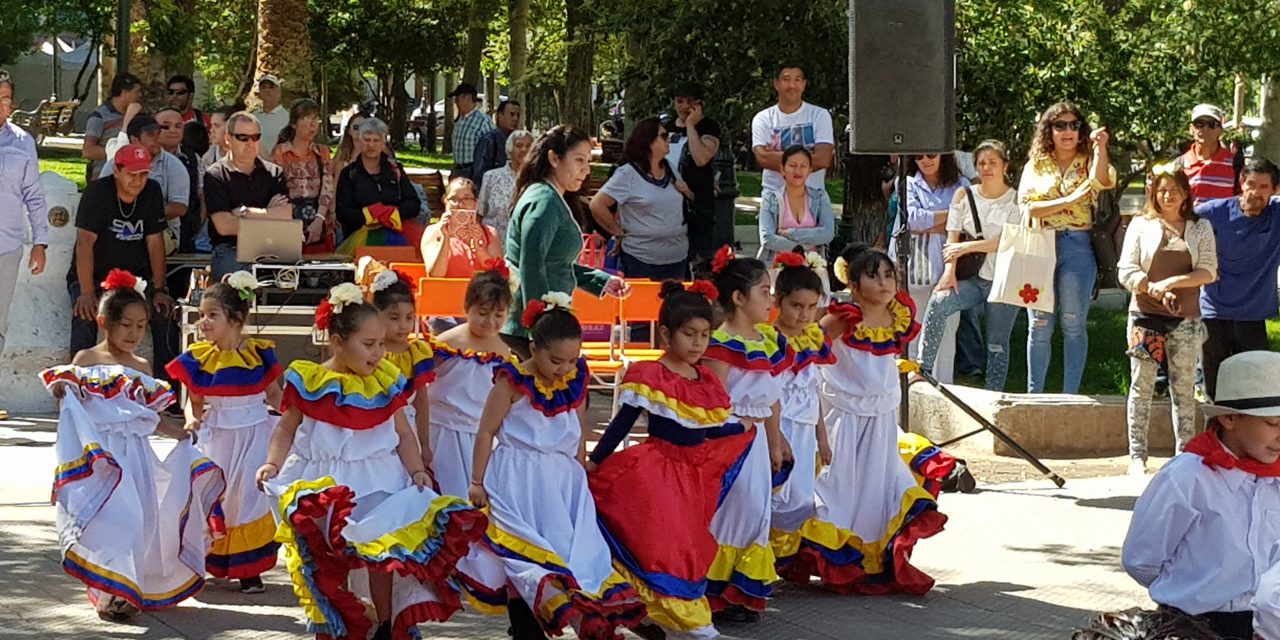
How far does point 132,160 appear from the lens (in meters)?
10.7

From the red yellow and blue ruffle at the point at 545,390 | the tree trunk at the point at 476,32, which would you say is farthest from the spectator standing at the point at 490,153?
the tree trunk at the point at 476,32

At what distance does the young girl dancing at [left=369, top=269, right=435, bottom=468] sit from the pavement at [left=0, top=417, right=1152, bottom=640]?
80 centimetres

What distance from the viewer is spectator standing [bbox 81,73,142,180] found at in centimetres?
1392

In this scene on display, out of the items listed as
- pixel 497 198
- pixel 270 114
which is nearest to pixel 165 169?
pixel 497 198

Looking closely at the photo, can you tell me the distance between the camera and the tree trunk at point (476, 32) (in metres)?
38.9

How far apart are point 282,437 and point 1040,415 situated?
5.80 m

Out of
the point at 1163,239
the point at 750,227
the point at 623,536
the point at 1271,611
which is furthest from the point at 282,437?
the point at 750,227

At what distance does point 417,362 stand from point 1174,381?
16.6ft

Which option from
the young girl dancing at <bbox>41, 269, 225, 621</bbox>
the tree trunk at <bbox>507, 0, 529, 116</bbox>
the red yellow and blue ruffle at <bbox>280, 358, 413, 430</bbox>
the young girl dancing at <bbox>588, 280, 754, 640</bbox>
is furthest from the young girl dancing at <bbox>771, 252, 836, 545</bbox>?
the tree trunk at <bbox>507, 0, 529, 116</bbox>

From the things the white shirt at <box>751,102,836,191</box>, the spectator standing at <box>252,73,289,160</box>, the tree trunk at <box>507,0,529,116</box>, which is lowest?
the white shirt at <box>751,102,836,191</box>

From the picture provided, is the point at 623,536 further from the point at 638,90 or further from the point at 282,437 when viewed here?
the point at 638,90

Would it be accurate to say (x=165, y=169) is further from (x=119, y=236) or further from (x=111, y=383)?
(x=111, y=383)

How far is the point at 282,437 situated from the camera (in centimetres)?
685

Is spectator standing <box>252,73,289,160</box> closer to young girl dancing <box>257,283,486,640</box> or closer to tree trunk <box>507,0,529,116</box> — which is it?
young girl dancing <box>257,283,486,640</box>
